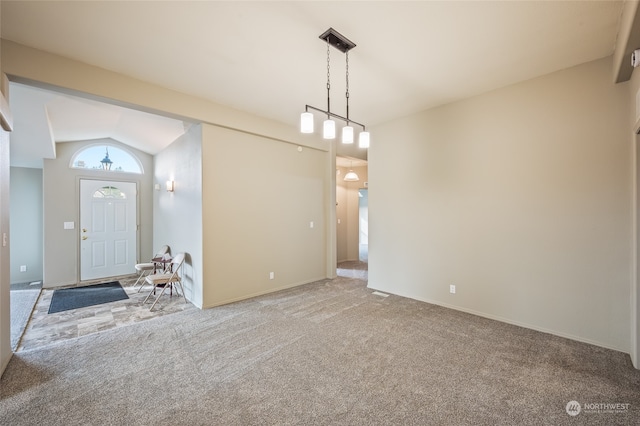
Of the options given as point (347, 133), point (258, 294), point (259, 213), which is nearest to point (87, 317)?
point (258, 294)

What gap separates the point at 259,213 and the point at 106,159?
3.98 m

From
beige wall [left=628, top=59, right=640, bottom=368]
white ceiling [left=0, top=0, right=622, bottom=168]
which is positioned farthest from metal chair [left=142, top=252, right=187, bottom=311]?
beige wall [left=628, top=59, right=640, bottom=368]

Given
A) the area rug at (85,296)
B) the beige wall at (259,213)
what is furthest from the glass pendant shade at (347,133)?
the area rug at (85,296)

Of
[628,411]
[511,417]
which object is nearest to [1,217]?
[511,417]

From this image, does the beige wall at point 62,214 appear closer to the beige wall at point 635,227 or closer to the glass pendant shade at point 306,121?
the glass pendant shade at point 306,121

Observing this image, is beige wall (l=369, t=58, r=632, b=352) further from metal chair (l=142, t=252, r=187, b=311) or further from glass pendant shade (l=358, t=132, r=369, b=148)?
metal chair (l=142, t=252, r=187, b=311)

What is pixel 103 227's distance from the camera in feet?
18.3

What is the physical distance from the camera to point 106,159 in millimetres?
5711

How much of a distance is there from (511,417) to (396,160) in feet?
11.5

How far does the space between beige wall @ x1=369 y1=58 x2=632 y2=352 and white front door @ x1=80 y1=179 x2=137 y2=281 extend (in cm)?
567

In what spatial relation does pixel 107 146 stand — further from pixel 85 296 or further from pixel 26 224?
pixel 85 296

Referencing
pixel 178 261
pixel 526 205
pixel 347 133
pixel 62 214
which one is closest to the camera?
pixel 347 133

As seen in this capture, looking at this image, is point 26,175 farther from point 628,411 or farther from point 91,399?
point 628,411

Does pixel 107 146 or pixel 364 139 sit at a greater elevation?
pixel 107 146
